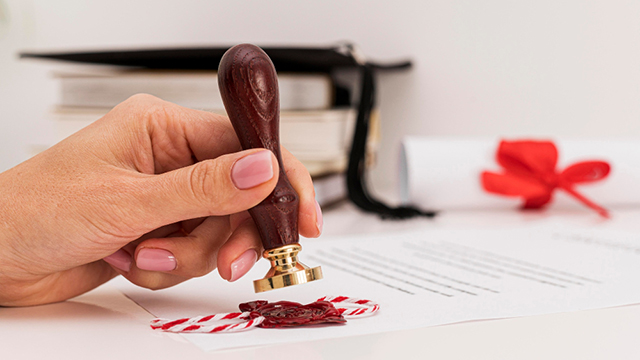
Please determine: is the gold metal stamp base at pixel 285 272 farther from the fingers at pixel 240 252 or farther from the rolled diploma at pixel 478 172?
the rolled diploma at pixel 478 172

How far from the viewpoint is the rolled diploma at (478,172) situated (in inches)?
40.8

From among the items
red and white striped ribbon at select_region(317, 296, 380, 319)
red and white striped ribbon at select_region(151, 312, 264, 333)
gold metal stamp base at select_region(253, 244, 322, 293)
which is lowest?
red and white striped ribbon at select_region(317, 296, 380, 319)

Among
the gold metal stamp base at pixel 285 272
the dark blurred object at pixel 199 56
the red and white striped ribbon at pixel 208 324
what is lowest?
the red and white striped ribbon at pixel 208 324

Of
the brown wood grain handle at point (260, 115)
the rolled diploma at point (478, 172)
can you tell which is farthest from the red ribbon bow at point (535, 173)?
the brown wood grain handle at point (260, 115)

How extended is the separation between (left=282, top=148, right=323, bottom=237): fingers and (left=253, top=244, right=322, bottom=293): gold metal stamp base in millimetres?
25

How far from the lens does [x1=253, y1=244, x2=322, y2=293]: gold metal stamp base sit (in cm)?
42

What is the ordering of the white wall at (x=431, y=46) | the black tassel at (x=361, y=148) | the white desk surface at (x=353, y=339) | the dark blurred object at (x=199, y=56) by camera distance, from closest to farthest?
the white desk surface at (x=353, y=339) < the dark blurred object at (x=199, y=56) < the black tassel at (x=361, y=148) < the white wall at (x=431, y=46)

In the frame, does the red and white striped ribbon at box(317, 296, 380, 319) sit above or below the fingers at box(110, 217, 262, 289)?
below

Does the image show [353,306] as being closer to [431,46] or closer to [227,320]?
[227,320]

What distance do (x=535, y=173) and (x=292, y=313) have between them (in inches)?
28.4

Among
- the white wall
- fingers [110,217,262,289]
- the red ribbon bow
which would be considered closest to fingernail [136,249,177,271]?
fingers [110,217,262,289]

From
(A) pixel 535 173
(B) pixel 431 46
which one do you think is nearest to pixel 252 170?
(A) pixel 535 173

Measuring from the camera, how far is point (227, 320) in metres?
0.44

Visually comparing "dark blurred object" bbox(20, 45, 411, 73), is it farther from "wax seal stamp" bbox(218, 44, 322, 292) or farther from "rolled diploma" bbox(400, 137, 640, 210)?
"wax seal stamp" bbox(218, 44, 322, 292)
